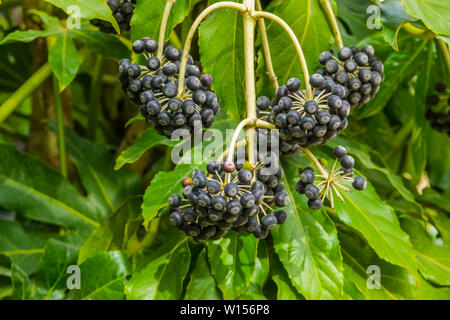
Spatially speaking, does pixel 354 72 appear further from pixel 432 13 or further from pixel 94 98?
pixel 94 98

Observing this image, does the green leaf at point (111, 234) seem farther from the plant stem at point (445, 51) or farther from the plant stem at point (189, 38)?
the plant stem at point (445, 51)

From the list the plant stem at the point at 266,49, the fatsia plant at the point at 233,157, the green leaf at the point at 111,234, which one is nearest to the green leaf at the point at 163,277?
the fatsia plant at the point at 233,157

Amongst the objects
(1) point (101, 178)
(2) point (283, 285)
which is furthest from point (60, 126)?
(2) point (283, 285)

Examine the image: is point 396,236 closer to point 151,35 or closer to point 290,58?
point 290,58

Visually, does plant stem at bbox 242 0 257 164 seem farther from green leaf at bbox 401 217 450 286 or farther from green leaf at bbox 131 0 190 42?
green leaf at bbox 401 217 450 286
